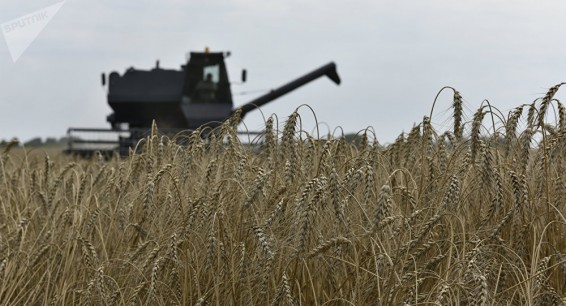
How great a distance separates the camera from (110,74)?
2386 cm

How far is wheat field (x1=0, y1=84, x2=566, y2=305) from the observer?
298 centimetres

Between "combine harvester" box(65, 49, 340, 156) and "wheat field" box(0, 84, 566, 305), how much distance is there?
678 inches

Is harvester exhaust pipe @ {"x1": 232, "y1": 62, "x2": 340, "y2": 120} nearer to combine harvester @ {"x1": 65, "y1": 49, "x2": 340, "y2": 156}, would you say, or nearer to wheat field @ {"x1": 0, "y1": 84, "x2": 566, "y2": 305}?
combine harvester @ {"x1": 65, "y1": 49, "x2": 340, "y2": 156}

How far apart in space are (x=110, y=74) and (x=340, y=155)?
66.7ft

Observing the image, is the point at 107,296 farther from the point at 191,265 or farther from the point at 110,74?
the point at 110,74

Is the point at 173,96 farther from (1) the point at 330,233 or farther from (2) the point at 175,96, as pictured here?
(1) the point at 330,233

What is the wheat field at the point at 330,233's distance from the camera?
298 cm

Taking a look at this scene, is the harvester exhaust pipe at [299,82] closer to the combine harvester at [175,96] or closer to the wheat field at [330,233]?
the combine harvester at [175,96]

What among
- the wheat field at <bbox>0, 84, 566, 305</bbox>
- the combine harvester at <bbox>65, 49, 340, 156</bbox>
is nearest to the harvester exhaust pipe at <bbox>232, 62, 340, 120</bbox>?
the combine harvester at <bbox>65, 49, 340, 156</bbox>

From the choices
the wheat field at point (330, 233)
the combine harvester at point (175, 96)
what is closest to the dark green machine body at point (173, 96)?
the combine harvester at point (175, 96)

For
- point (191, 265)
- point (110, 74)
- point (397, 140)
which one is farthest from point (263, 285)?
point (110, 74)

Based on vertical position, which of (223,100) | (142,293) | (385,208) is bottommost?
(142,293)

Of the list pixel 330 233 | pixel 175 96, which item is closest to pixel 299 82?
pixel 175 96

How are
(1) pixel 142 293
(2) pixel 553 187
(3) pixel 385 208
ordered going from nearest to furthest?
1. (3) pixel 385 208
2. (1) pixel 142 293
3. (2) pixel 553 187
